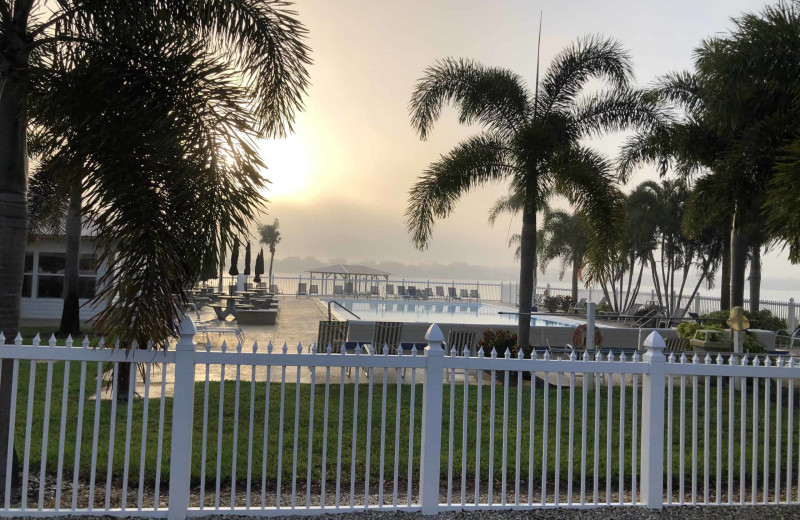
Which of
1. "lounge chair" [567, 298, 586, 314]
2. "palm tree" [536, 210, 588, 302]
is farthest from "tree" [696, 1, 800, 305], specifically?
"palm tree" [536, 210, 588, 302]

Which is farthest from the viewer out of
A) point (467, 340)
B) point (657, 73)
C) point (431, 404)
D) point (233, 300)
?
point (233, 300)

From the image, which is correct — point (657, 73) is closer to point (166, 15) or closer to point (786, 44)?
point (786, 44)

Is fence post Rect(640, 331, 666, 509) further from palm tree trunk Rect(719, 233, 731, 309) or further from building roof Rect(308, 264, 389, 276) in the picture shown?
building roof Rect(308, 264, 389, 276)

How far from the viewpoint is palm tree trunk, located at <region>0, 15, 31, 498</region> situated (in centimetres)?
434

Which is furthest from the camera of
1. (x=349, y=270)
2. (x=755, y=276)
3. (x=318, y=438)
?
(x=349, y=270)

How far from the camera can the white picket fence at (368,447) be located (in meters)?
4.12

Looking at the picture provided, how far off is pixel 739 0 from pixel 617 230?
383cm

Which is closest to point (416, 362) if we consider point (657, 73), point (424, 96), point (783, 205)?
point (783, 205)

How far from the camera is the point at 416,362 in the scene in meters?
4.38

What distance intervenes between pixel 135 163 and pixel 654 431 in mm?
3812

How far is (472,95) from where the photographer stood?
1122cm

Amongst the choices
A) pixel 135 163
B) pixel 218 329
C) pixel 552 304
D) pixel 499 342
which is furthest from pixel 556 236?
pixel 135 163

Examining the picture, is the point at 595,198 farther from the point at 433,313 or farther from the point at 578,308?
the point at 578,308

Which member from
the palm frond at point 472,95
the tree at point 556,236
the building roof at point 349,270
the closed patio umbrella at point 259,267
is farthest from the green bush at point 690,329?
the closed patio umbrella at point 259,267
